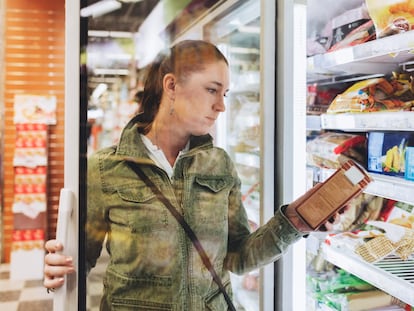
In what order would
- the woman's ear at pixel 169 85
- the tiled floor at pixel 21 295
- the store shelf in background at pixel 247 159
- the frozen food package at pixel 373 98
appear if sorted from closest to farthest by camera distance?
the woman's ear at pixel 169 85
the frozen food package at pixel 373 98
the store shelf in background at pixel 247 159
the tiled floor at pixel 21 295

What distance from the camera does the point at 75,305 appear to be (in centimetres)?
133

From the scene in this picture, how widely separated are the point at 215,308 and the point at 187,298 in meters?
0.11

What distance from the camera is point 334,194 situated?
1307 millimetres

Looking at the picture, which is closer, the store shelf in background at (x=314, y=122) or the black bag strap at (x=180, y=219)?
the black bag strap at (x=180, y=219)

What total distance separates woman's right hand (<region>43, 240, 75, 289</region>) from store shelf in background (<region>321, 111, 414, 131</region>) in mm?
1013

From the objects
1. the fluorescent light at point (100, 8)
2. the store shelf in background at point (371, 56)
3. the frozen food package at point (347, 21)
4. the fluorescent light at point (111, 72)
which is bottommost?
the fluorescent light at point (111, 72)

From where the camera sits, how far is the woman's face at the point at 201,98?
138cm

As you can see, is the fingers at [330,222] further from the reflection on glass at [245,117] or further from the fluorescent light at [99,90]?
the fluorescent light at [99,90]

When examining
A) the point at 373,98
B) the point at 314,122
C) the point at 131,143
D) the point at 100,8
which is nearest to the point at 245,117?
the point at 314,122

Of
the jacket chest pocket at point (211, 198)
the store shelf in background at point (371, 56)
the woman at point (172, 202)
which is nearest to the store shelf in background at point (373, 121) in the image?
the store shelf in background at point (371, 56)

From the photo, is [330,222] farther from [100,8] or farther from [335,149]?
[100,8]

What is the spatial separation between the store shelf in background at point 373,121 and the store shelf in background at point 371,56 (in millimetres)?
179

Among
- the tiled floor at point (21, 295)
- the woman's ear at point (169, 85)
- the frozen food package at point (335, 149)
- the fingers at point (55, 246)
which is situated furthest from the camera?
the tiled floor at point (21, 295)

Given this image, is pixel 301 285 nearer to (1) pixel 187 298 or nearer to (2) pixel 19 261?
(1) pixel 187 298
